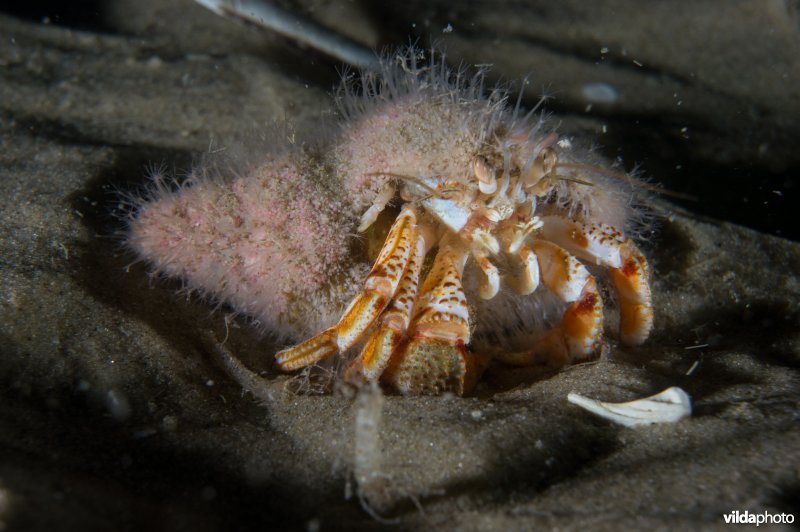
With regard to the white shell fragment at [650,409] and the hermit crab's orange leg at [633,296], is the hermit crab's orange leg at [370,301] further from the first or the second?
the hermit crab's orange leg at [633,296]

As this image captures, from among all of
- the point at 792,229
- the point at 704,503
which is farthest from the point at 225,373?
the point at 792,229

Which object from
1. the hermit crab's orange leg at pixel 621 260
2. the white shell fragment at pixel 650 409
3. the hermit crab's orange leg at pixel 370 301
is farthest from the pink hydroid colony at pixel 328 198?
the white shell fragment at pixel 650 409

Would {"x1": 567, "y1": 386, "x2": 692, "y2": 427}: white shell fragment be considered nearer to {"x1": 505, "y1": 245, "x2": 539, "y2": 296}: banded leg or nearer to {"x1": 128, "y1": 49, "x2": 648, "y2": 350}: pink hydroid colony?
{"x1": 505, "y1": 245, "x2": 539, "y2": 296}: banded leg

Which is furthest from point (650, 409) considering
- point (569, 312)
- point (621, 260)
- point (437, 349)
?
point (621, 260)

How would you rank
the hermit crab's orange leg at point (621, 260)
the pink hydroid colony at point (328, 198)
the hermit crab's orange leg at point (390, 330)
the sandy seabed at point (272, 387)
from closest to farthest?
the sandy seabed at point (272, 387), the hermit crab's orange leg at point (390, 330), the pink hydroid colony at point (328, 198), the hermit crab's orange leg at point (621, 260)

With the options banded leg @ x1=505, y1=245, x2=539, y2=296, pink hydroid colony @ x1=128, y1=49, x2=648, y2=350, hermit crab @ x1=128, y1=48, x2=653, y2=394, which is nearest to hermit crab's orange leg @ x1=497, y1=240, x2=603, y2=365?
hermit crab @ x1=128, y1=48, x2=653, y2=394

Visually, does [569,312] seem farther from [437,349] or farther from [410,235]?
[410,235]
